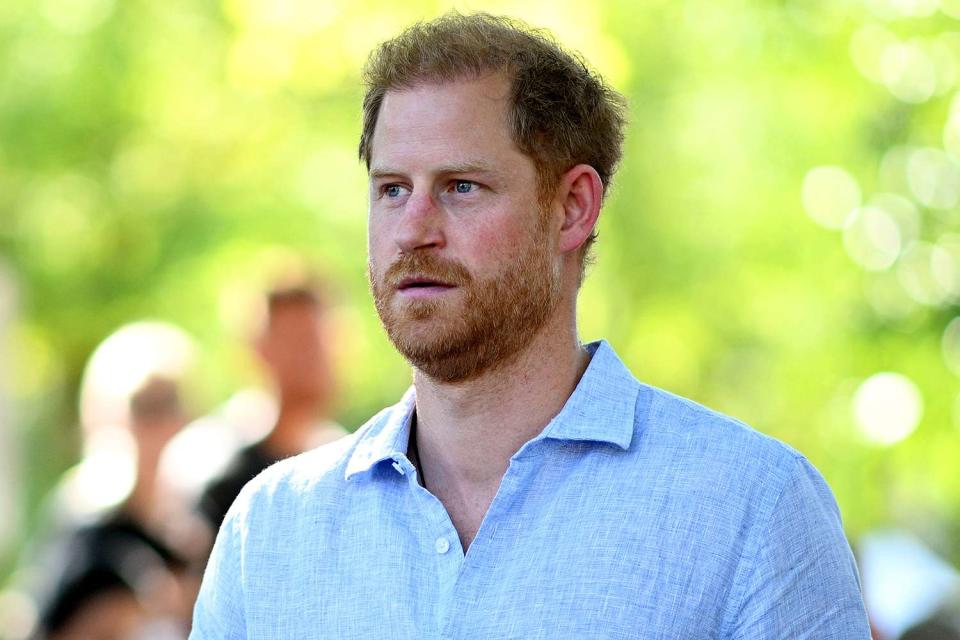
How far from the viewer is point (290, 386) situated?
5.76 m

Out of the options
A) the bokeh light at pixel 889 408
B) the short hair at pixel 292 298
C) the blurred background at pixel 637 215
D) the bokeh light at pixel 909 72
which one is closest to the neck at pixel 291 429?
the blurred background at pixel 637 215

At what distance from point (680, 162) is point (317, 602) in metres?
6.15

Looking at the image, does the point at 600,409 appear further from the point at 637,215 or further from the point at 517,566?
the point at 637,215

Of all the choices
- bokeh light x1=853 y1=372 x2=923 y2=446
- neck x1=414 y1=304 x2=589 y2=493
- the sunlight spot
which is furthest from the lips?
the sunlight spot

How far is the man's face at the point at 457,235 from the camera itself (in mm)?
2557

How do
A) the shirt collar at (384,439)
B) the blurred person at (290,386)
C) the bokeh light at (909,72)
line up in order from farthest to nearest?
the bokeh light at (909,72)
the blurred person at (290,386)
the shirt collar at (384,439)

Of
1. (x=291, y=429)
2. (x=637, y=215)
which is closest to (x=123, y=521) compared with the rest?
(x=291, y=429)

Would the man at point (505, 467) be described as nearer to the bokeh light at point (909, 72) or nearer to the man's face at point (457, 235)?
the man's face at point (457, 235)

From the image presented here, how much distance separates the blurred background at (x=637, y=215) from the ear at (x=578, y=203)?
1.82 ft

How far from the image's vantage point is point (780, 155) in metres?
7.47

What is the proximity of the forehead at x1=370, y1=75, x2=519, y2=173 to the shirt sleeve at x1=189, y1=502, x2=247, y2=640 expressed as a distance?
731 mm

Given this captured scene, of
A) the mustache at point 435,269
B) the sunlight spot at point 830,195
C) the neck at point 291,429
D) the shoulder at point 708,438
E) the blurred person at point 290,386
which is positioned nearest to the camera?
the shoulder at point 708,438

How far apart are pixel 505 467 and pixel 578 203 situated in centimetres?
53

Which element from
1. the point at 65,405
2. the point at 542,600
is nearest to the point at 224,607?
the point at 542,600
